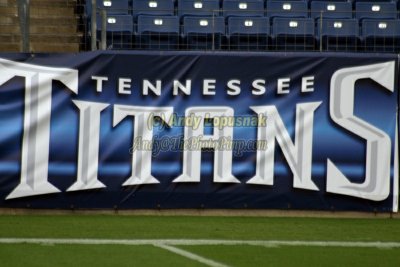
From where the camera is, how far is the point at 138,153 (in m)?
10.7

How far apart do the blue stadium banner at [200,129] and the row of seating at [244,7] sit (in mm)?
7825

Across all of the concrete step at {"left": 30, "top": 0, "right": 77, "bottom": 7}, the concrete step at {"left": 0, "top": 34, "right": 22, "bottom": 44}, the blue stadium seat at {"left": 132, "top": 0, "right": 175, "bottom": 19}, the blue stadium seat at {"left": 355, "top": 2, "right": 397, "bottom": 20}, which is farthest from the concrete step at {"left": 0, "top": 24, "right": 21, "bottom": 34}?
the blue stadium seat at {"left": 355, "top": 2, "right": 397, "bottom": 20}

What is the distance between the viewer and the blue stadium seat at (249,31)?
1822 cm

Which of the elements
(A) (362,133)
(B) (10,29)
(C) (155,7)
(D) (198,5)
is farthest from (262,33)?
(A) (362,133)

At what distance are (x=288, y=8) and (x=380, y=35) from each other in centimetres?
224

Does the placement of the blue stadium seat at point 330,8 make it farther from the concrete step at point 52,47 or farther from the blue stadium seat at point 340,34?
the concrete step at point 52,47

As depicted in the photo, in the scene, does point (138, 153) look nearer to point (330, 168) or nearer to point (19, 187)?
point (19, 187)

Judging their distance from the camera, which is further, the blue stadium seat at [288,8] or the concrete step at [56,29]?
the blue stadium seat at [288,8]

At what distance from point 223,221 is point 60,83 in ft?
8.07

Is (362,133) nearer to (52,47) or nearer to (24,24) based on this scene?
(24,24)

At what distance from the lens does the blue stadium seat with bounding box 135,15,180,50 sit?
17844 millimetres

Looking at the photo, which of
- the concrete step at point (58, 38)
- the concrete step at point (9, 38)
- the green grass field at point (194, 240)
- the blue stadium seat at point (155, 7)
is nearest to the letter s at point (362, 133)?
the green grass field at point (194, 240)

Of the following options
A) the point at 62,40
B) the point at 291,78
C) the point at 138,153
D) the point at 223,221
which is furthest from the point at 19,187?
the point at 62,40

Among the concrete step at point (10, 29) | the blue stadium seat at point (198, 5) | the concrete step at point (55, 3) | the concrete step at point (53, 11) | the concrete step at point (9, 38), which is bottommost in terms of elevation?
the concrete step at point (9, 38)
